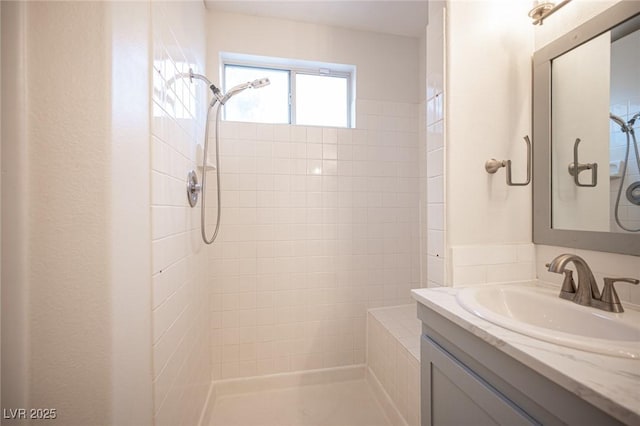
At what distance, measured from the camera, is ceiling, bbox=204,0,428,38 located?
5.25 feet

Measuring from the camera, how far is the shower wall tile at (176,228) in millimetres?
868

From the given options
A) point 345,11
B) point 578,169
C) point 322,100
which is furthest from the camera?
point 322,100

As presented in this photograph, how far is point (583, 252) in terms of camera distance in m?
0.92

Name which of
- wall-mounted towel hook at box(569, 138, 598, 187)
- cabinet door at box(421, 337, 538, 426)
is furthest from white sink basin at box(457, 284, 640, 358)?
wall-mounted towel hook at box(569, 138, 598, 187)

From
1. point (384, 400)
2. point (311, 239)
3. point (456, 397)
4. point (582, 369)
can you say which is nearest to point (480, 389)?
point (456, 397)

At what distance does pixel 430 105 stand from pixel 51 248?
1.39 m

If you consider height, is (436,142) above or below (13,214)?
above

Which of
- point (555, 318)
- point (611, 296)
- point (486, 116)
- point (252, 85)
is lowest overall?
point (555, 318)

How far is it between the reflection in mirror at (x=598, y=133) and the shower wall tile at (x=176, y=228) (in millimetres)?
1519

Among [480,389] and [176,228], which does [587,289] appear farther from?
[176,228]

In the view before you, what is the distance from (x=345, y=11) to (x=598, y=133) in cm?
154

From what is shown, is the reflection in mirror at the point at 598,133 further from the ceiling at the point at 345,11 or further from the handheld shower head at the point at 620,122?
the ceiling at the point at 345,11

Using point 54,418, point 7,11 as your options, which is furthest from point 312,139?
point 54,418

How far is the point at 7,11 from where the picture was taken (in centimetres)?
55
